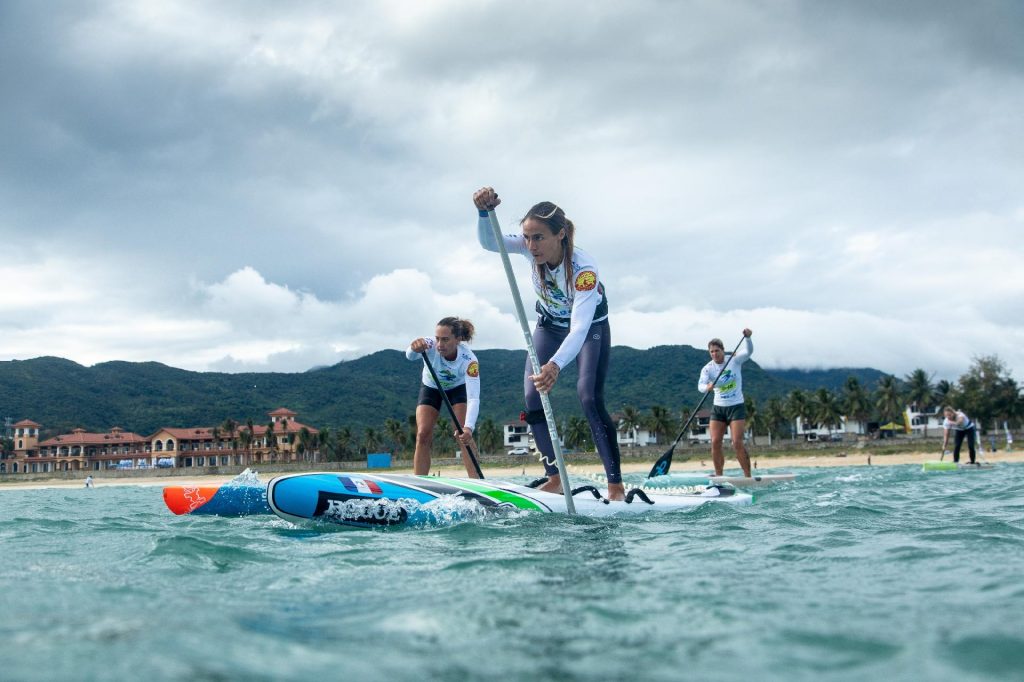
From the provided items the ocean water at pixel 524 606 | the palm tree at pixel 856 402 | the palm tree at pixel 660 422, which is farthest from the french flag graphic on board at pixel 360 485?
the palm tree at pixel 856 402

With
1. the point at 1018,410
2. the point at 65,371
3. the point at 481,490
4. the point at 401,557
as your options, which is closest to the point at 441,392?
the point at 481,490

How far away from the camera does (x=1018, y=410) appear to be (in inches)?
3027

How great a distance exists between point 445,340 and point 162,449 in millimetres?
113484

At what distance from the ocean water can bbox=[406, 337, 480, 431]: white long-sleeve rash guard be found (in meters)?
4.26

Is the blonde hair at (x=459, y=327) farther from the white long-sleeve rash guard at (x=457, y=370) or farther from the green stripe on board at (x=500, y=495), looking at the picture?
the green stripe on board at (x=500, y=495)

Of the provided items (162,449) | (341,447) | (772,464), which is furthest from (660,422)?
(162,449)

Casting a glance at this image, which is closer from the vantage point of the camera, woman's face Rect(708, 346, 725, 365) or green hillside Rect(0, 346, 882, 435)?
woman's face Rect(708, 346, 725, 365)

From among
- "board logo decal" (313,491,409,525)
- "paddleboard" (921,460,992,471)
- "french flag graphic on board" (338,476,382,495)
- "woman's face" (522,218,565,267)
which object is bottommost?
"paddleboard" (921,460,992,471)

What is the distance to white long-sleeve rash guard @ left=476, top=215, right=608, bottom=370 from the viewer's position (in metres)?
6.42

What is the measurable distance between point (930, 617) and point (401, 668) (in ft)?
6.21

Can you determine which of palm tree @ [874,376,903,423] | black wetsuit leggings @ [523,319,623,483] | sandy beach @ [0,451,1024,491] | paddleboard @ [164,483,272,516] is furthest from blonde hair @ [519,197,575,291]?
palm tree @ [874,376,903,423]

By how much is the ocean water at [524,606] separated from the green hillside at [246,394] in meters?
125

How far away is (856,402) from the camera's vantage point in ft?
309

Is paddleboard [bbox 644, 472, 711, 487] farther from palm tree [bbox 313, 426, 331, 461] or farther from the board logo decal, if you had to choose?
palm tree [bbox 313, 426, 331, 461]
